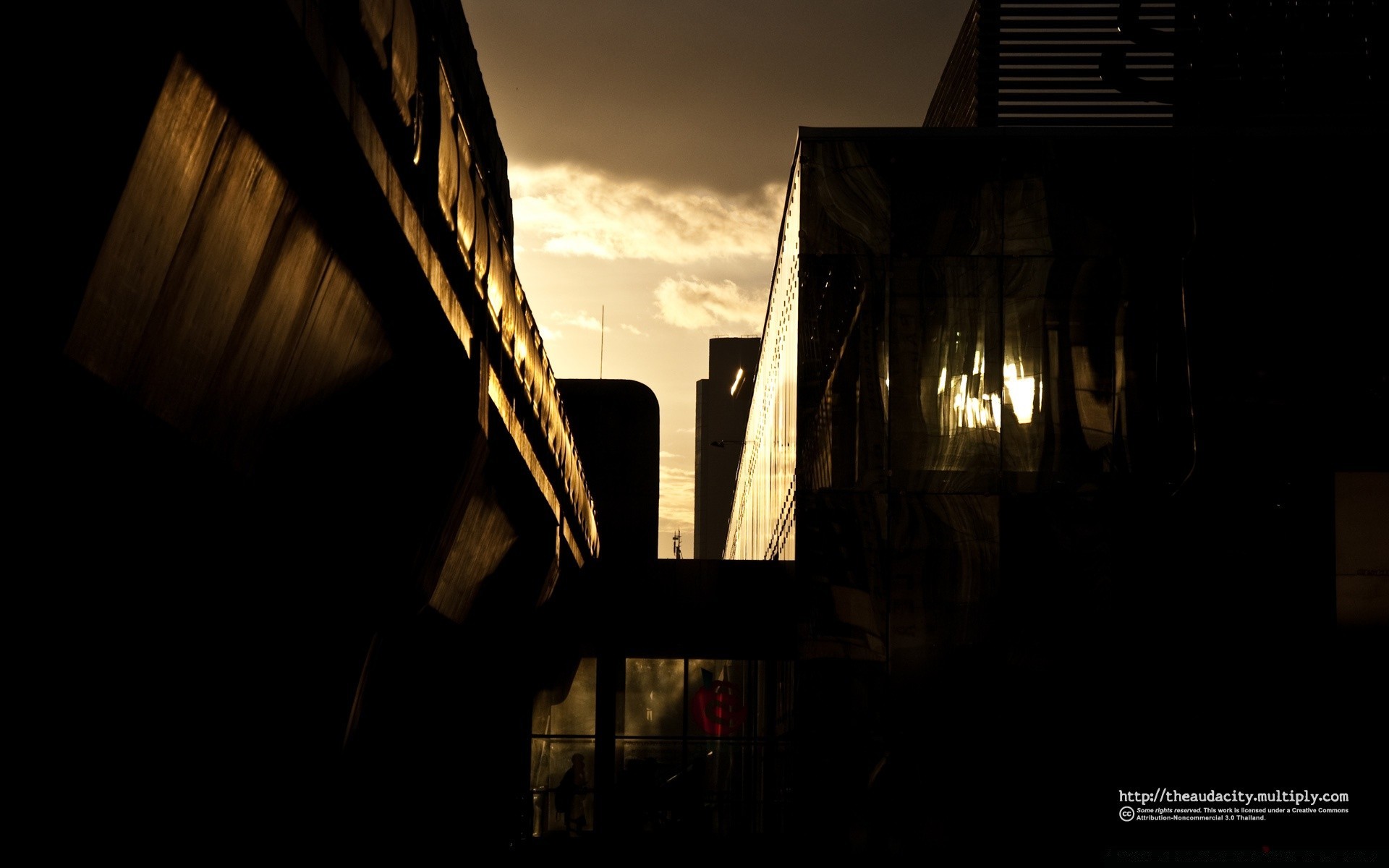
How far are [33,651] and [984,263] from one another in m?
14.1

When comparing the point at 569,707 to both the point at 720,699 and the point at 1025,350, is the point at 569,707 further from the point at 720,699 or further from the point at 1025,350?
the point at 1025,350

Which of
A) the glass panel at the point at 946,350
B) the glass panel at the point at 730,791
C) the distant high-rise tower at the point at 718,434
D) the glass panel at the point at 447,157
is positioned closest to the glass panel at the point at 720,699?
the glass panel at the point at 730,791

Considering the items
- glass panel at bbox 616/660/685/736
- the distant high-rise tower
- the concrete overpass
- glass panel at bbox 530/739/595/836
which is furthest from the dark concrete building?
the distant high-rise tower

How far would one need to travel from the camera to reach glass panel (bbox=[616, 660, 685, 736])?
2428 cm

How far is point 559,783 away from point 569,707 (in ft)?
6.17

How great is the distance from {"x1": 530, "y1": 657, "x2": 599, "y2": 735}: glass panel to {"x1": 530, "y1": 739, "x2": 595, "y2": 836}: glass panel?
1.26 feet

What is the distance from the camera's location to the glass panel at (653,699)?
24.3 meters

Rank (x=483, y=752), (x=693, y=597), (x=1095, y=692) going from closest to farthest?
(x=1095, y=692)
(x=693, y=597)
(x=483, y=752)

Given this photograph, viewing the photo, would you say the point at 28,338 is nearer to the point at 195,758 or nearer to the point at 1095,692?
A: the point at 195,758

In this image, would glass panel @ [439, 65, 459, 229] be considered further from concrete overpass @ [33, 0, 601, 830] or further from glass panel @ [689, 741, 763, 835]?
glass panel @ [689, 741, 763, 835]

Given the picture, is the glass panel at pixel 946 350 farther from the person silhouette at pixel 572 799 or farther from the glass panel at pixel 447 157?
the glass panel at pixel 447 157

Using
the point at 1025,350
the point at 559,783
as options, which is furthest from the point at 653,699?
the point at 1025,350

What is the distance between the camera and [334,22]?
13.3 ft

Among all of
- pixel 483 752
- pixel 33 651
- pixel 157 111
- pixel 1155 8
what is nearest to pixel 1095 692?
pixel 483 752
